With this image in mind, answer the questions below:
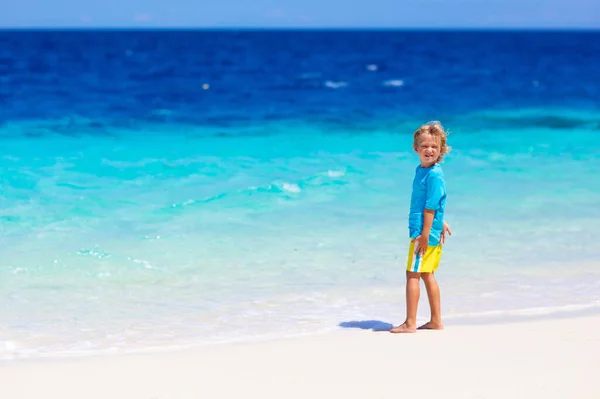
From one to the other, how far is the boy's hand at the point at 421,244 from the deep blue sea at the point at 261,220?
769 millimetres

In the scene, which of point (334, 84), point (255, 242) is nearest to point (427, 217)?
point (255, 242)

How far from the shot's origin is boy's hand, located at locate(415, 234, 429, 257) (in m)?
4.87

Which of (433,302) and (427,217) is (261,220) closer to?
(433,302)

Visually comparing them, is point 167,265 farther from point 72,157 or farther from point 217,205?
point 72,157

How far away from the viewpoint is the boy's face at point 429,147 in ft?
15.8

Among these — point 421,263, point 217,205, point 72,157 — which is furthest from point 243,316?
point 72,157

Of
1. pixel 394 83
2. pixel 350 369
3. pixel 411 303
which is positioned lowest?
pixel 350 369

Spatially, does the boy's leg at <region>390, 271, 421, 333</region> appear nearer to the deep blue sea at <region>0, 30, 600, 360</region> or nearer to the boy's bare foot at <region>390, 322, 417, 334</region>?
the boy's bare foot at <region>390, 322, 417, 334</region>

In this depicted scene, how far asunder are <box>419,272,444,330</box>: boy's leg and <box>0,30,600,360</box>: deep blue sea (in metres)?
0.38

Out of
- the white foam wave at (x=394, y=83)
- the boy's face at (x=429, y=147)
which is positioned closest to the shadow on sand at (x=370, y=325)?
the boy's face at (x=429, y=147)

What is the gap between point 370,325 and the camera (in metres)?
5.35

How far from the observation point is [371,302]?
5.93 metres

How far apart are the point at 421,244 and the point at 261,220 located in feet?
12.5

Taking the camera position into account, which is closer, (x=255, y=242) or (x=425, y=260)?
(x=425, y=260)
